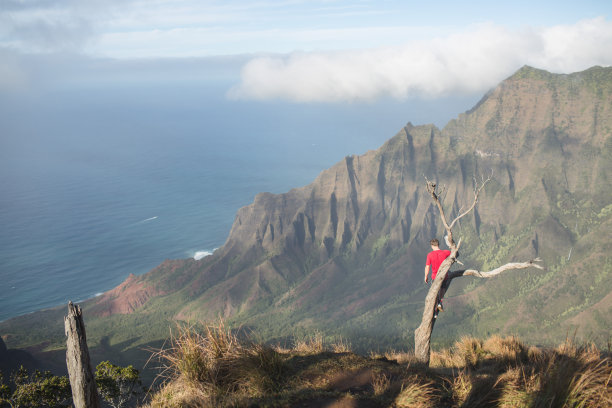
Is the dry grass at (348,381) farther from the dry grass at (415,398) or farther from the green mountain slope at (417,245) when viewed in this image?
the green mountain slope at (417,245)

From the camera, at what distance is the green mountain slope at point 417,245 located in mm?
97062

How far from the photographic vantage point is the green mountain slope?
318 ft

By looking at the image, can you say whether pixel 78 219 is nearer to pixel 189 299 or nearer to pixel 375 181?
pixel 189 299

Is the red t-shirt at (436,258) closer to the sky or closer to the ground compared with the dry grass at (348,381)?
closer to the sky

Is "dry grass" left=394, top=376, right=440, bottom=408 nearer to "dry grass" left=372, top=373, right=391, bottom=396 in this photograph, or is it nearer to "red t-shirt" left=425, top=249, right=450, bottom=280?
"dry grass" left=372, top=373, right=391, bottom=396

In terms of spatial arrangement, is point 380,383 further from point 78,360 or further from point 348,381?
point 78,360

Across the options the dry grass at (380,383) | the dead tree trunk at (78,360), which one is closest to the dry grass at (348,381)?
the dry grass at (380,383)

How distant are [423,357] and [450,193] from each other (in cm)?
15188

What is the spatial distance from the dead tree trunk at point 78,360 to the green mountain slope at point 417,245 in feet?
246

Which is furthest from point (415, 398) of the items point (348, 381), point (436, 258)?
point (436, 258)

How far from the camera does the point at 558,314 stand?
9138cm

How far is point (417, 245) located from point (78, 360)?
141302mm

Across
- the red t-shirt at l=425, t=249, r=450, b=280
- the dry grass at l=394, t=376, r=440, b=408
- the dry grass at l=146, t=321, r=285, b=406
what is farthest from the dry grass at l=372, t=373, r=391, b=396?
the red t-shirt at l=425, t=249, r=450, b=280

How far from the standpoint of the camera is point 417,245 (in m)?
142
